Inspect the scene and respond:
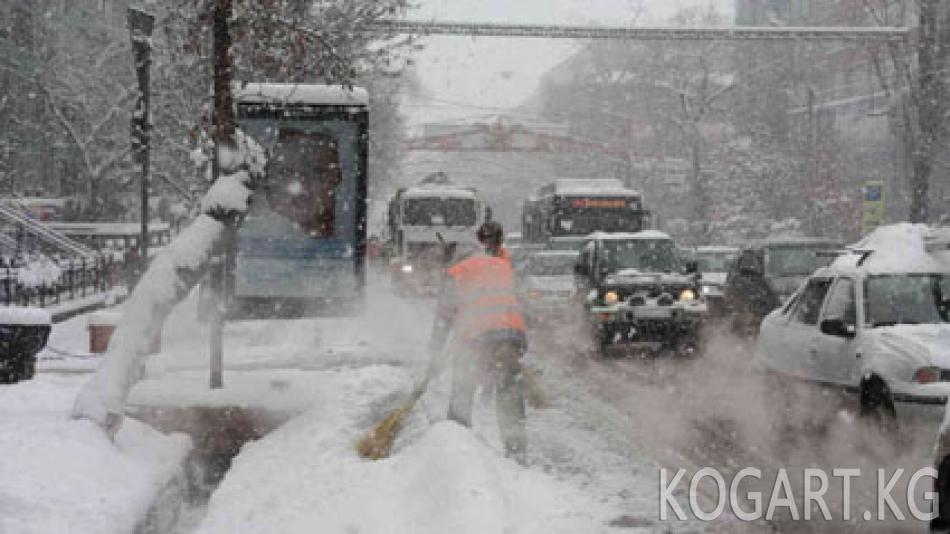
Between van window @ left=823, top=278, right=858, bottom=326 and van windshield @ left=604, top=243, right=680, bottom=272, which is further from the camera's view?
van windshield @ left=604, top=243, right=680, bottom=272

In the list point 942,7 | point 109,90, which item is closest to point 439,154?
point 109,90

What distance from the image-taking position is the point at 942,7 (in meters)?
35.0

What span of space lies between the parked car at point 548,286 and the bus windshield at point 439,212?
5409mm

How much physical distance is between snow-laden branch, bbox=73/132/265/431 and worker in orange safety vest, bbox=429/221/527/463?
2297 millimetres

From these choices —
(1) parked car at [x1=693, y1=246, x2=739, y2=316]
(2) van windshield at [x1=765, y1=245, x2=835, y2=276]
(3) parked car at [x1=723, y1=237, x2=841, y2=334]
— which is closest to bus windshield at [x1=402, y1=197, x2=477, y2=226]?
(1) parked car at [x1=693, y1=246, x2=739, y2=316]

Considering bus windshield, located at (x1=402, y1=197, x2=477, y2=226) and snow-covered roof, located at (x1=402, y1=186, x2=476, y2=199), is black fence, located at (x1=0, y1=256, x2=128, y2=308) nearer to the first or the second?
bus windshield, located at (x1=402, y1=197, x2=477, y2=226)

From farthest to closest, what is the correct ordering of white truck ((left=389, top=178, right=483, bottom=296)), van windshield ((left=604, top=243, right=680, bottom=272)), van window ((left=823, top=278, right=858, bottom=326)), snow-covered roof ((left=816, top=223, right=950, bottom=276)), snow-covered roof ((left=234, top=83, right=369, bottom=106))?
1. white truck ((left=389, top=178, right=483, bottom=296))
2. van windshield ((left=604, top=243, right=680, bottom=272))
3. snow-covered roof ((left=234, top=83, right=369, bottom=106))
4. snow-covered roof ((left=816, top=223, right=950, bottom=276))
5. van window ((left=823, top=278, right=858, bottom=326))

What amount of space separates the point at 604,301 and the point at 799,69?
129ft

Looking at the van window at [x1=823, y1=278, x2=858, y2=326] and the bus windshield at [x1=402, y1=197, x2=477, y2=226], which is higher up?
the bus windshield at [x1=402, y1=197, x2=477, y2=226]

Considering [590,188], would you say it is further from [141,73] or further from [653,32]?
[141,73]

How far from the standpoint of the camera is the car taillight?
28.2 ft

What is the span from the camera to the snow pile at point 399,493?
7359mm

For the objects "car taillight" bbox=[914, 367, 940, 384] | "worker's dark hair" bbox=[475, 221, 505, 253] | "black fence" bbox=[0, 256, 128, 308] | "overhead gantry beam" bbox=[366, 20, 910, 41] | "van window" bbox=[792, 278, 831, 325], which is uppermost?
"overhead gantry beam" bbox=[366, 20, 910, 41]

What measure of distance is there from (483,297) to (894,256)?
4.32 metres
